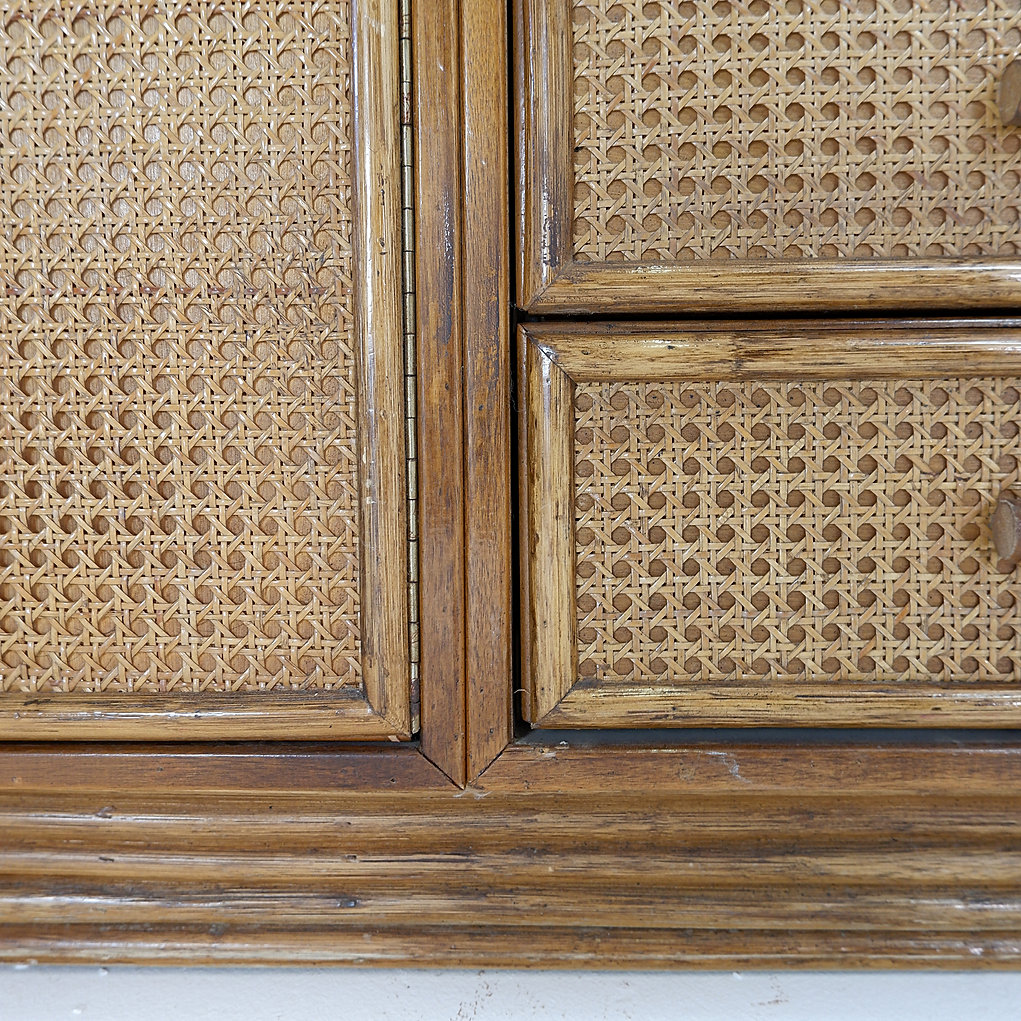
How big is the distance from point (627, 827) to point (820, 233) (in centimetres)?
33

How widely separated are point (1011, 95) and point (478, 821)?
46 cm

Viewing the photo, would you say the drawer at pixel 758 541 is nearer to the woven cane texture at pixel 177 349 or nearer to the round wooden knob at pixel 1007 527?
the round wooden knob at pixel 1007 527

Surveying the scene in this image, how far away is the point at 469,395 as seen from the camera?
36 centimetres

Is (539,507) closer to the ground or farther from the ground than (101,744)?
farther from the ground

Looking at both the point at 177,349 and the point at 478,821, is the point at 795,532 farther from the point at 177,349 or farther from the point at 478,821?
the point at 177,349

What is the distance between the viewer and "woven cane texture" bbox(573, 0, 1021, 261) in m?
0.35

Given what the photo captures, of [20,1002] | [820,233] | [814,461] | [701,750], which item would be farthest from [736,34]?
[20,1002]

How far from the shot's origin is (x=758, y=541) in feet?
1.21

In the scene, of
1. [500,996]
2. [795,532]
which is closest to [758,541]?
[795,532]

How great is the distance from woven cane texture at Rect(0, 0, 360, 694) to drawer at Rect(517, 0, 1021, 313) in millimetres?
117

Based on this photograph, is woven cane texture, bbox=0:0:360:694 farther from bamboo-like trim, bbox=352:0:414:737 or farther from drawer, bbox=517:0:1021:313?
drawer, bbox=517:0:1021:313

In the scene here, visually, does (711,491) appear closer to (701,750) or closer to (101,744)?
(701,750)

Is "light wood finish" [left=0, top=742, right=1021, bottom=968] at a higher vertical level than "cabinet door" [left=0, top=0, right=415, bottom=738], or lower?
lower

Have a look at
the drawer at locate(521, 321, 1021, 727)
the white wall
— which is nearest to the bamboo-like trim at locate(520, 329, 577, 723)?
the drawer at locate(521, 321, 1021, 727)
